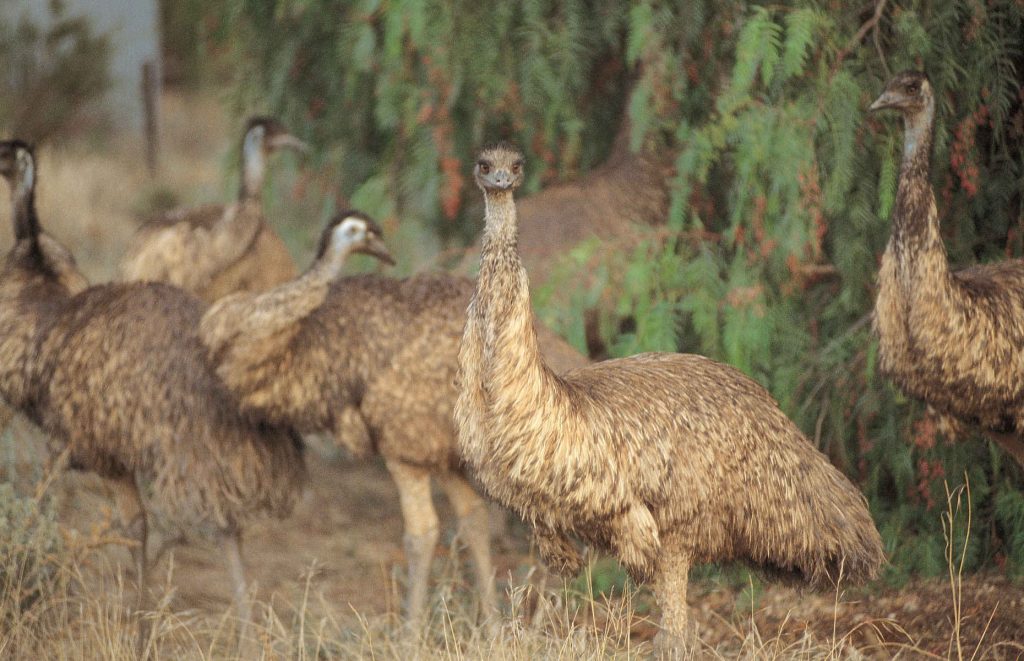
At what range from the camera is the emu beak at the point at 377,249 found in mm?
5441

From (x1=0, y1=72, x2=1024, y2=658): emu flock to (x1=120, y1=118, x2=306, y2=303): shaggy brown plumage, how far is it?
1cm

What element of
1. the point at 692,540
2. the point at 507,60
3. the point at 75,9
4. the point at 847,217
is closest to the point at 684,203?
the point at 847,217

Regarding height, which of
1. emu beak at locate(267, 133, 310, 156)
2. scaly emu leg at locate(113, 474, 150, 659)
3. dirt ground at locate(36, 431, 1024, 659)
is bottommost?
dirt ground at locate(36, 431, 1024, 659)

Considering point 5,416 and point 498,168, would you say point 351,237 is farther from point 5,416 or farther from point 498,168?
point 5,416

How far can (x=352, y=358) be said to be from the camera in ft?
17.3

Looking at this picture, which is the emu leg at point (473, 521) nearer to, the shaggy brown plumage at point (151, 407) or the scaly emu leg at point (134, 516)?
the shaggy brown plumage at point (151, 407)

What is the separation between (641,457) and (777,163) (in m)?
1.63


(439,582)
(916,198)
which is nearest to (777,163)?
(916,198)

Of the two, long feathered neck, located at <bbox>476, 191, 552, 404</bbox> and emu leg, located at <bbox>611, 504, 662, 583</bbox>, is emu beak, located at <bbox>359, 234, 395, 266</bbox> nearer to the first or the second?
long feathered neck, located at <bbox>476, 191, 552, 404</bbox>

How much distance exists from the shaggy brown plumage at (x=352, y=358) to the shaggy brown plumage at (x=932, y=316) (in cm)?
126

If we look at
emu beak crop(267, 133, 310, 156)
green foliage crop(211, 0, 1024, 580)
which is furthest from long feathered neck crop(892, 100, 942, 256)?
emu beak crop(267, 133, 310, 156)

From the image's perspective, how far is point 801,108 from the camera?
528 cm

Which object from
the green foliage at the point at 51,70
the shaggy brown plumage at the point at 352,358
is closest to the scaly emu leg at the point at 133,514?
the shaggy brown plumage at the point at 352,358

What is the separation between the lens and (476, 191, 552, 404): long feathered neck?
3828 millimetres
